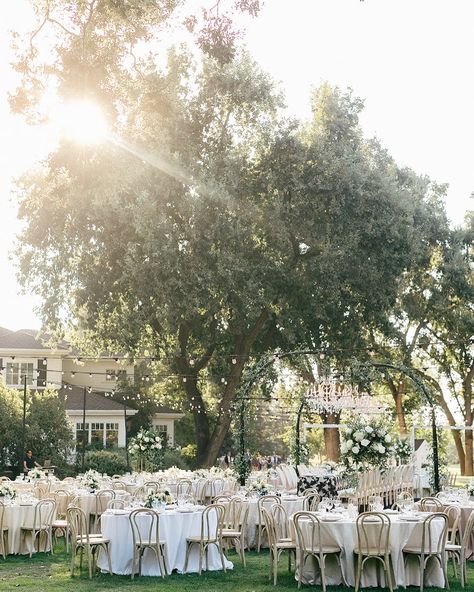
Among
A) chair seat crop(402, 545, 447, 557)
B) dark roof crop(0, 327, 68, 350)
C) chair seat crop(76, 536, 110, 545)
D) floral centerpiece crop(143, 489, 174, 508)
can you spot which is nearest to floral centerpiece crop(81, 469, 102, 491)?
chair seat crop(76, 536, 110, 545)

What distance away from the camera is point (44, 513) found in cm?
1448

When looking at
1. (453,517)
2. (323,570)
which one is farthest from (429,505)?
(323,570)

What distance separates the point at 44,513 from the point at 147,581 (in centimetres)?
352

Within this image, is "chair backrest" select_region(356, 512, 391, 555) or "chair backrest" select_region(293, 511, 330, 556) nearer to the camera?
"chair backrest" select_region(356, 512, 391, 555)

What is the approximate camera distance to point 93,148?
621 inches

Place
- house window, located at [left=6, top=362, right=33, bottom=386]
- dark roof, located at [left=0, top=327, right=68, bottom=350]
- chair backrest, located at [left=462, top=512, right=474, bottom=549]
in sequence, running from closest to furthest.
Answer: chair backrest, located at [left=462, top=512, right=474, bottom=549]
house window, located at [left=6, top=362, right=33, bottom=386]
dark roof, located at [left=0, top=327, right=68, bottom=350]

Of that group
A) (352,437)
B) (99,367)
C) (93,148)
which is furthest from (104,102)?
(99,367)

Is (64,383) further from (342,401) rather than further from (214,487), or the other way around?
(214,487)

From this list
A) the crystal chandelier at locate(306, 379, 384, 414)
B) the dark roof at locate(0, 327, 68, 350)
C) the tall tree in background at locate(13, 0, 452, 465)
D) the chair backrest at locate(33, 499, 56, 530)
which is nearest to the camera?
the chair backrest at locate(33, 499, 56, 530)

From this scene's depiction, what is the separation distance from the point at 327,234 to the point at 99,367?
74.9 ft

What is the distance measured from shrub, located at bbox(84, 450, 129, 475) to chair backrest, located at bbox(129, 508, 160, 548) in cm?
2096

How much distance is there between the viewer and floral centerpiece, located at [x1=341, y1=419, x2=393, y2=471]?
15.9m

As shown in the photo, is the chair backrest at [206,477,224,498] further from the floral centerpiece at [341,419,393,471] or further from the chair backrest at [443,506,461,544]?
the chair backrest at [443,506,461,544]

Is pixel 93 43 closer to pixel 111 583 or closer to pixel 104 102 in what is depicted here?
pixel 104 102
